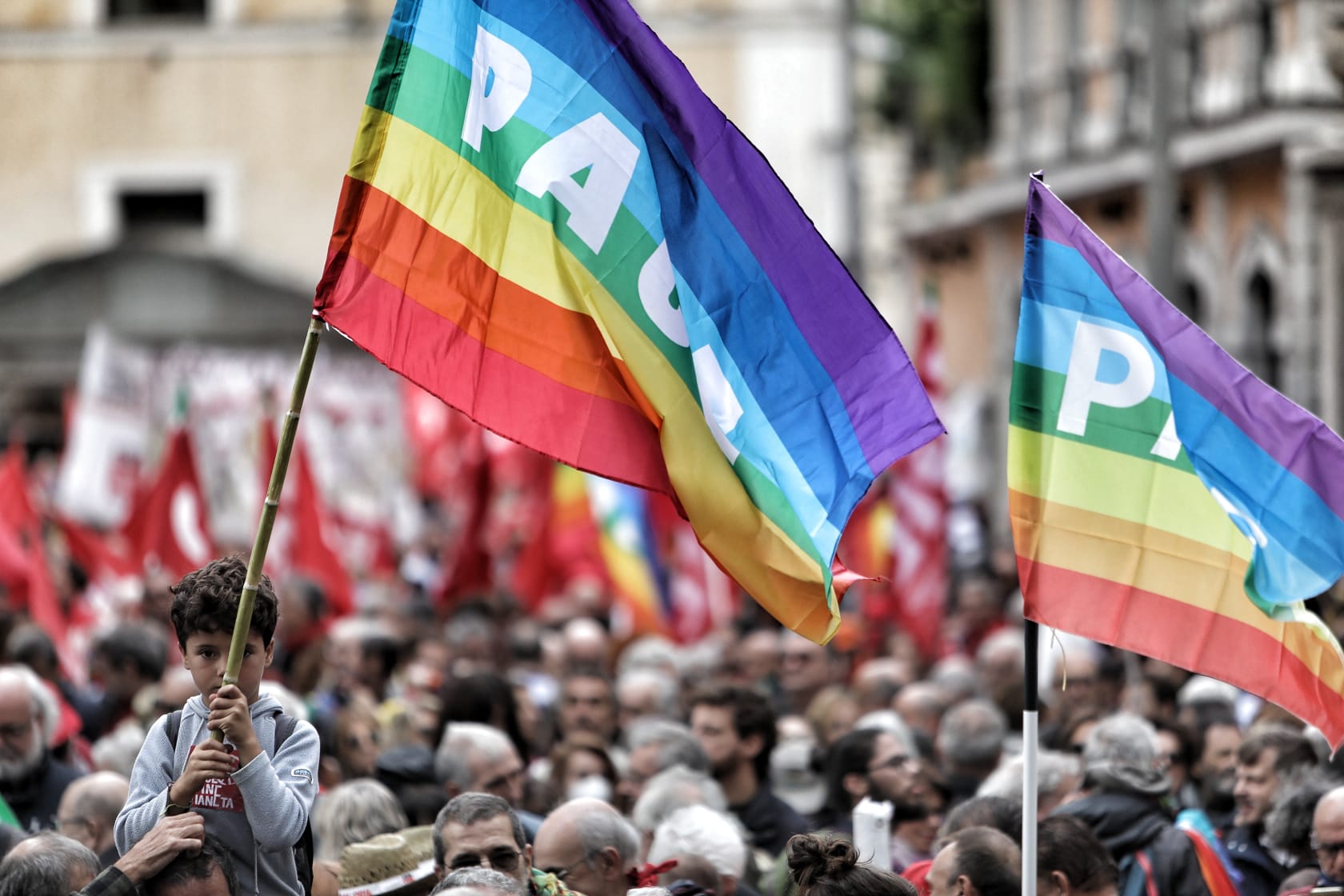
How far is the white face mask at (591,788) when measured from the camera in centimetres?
776

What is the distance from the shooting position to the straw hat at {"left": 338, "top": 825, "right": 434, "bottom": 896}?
5.67 metres

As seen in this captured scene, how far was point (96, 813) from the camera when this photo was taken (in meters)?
6.29

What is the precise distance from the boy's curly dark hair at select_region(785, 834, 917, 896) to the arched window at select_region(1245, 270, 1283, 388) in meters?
16.6

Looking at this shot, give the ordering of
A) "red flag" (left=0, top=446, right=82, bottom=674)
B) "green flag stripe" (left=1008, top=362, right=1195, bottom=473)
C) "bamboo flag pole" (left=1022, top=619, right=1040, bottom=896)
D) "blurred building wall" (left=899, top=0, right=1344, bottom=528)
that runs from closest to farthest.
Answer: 1. "bamboo flag pole" (left=1022, top=619, right=1040, bottom=896)
2. "green flag stripe" (left=1008, top=362, right=1195, bottom=473)
3. "red flag" (left=0, top=446, right=82, bottom=674)
4. "blurred building wall" (left=899, top=0, right=1344, bottom=528)

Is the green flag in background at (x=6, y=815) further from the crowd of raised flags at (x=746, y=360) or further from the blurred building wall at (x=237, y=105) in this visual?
the blurred building wall at (x=237, y=105)

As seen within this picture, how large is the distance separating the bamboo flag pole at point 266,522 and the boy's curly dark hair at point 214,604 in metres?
0.02

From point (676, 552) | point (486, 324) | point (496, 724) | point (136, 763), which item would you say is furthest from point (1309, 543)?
point (676, 552)

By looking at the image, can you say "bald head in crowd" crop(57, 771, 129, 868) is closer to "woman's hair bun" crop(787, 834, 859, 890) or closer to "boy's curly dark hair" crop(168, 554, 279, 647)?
"boy's curly dark hair" crop(168, 554, 279, 647)

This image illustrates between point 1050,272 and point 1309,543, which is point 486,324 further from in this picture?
point 1309,543

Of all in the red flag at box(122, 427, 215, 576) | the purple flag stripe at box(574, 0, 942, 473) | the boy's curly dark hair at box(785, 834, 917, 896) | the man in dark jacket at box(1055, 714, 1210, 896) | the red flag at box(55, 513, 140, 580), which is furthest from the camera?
the red flag at box(55, 513, 140, 580)

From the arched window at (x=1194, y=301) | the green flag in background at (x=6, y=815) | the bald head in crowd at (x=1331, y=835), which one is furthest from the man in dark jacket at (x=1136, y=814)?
the arched window at (x=1194, y=301)

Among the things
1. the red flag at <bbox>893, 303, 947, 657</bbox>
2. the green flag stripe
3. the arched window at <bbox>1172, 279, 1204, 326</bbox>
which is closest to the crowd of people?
the green flag stripe

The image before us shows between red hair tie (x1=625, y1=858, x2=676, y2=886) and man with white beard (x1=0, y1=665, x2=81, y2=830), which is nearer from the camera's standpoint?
red hair tie (x1=625, y1=858, x2=676, y2=886)

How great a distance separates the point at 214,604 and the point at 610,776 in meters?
3.79
